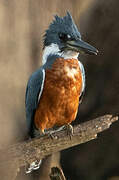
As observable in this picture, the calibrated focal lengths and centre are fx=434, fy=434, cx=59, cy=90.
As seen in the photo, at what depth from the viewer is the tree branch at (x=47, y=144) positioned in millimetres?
2084

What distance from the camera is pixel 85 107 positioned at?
3607 millimetres

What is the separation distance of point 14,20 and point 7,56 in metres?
0.24

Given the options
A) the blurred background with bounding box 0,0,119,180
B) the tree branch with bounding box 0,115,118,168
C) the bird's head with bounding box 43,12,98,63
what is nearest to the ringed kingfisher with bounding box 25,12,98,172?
the bird's head with bounding box 43,12,98,63

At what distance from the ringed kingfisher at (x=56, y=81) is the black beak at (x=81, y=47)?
0.02 m

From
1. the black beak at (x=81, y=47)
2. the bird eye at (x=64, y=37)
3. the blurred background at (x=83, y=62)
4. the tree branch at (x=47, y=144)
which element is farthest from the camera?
the blurred background at (x=83, y=62)

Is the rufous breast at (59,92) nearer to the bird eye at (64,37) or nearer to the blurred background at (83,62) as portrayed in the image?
the bird eye at (64,37)

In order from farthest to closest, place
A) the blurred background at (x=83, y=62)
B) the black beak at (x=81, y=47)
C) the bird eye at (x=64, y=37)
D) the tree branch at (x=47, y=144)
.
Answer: the blurred background at (x=83, y=62)
the bird eye at (x=64, y=37)
the black beak at (x=81, y=47)
the tree branch at (x=47, y=144)

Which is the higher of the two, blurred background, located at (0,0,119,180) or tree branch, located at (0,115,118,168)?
blurred background, located at (0,0,119,180)

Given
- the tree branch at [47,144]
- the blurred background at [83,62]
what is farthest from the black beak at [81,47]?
the blurred background at [83,62]

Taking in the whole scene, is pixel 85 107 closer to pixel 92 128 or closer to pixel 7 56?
pixel 7 56

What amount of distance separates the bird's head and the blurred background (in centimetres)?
39

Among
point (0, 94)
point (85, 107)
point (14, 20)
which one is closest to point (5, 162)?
point (0, 94)

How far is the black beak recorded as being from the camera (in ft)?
7.32

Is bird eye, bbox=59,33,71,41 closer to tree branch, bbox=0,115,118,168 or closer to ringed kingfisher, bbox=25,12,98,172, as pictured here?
ringed kingfisher, bbox=25,12,98,172
